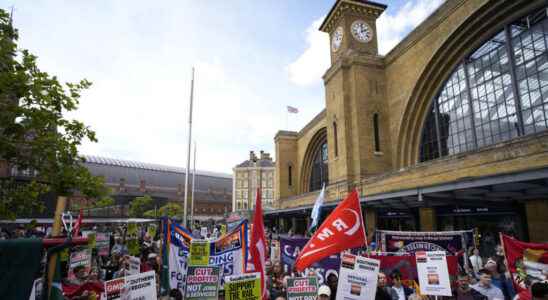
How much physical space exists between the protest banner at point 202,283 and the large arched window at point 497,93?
15.2 metres

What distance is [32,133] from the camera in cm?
806

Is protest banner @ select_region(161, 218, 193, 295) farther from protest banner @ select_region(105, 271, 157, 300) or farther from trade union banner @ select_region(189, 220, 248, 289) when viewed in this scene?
protest banner @ select_region(105, 271, 157, 300)

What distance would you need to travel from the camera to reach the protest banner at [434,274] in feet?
21.3

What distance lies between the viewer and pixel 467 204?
51.0 ft

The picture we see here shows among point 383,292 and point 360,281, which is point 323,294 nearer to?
point 360,281

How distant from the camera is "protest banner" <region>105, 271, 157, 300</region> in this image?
5043 millimetres

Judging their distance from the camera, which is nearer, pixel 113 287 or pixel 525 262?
pixel 113 287

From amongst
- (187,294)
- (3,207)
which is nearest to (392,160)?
(187,294)

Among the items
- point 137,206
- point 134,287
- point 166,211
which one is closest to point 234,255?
point 134,287

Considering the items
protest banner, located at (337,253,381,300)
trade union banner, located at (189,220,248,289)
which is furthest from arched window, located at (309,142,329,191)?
protest banner, located at (337,253,381,300)

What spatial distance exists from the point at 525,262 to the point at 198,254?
23.4 ft

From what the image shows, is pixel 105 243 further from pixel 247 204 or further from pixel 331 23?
pixel 247 204

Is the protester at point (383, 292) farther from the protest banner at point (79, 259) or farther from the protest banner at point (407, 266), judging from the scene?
the protest banner at point (79, 259)

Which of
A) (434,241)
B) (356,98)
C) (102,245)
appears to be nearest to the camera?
(434,241)
